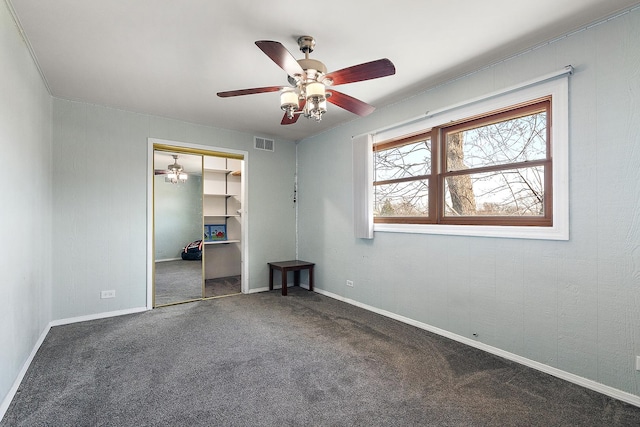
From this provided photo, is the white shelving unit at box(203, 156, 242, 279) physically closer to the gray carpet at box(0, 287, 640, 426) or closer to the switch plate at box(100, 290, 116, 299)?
the switch plate at box(100, 290, 116, 299)

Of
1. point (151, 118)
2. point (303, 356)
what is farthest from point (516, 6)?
point (151, 118)

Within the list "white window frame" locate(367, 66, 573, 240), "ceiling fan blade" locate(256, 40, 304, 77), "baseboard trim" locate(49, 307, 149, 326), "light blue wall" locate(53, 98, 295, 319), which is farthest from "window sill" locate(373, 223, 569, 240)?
"baseboard trim" locate(49, 307, 149, 326)

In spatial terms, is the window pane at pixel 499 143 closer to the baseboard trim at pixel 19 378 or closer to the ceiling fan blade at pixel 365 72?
the ceiling fan blade at pixel 365 72

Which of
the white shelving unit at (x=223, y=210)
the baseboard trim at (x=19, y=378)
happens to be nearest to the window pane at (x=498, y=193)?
the white shelving unit at (x=223, y=210)

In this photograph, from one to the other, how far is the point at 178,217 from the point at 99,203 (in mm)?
1162

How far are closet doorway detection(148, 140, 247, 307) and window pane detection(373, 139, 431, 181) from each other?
2.20m

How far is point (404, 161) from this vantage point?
12.3ft

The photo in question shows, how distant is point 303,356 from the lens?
2.73 metres

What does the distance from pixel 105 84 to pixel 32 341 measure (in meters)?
2.48

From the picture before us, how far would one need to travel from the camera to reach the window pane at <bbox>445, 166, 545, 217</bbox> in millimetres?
2602

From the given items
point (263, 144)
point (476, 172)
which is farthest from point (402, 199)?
point (263, 144)

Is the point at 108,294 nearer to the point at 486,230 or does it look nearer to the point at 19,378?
the point at 19,378

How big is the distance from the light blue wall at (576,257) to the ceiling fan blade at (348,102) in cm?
100

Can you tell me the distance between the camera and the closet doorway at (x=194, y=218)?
461 centimetres
